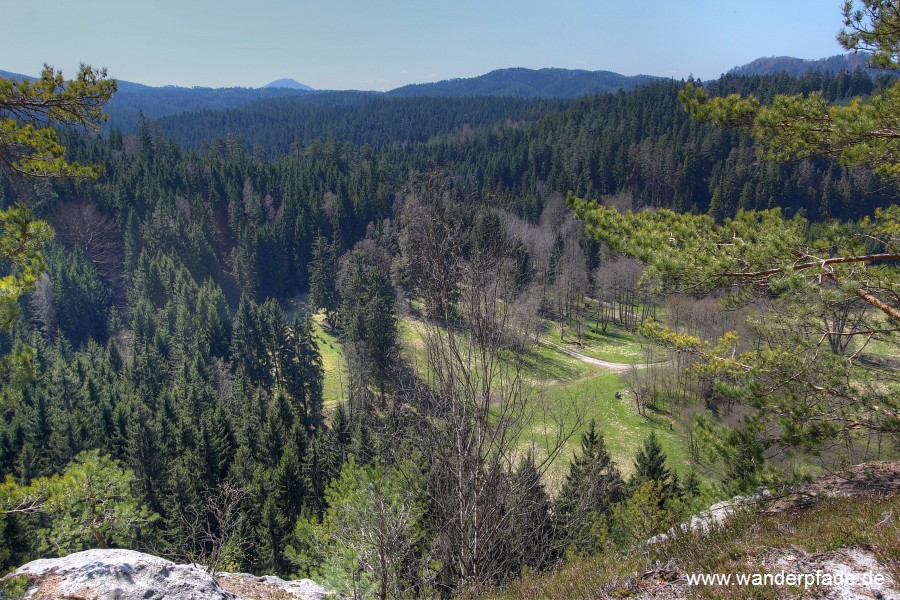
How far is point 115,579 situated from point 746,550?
8.19 meters

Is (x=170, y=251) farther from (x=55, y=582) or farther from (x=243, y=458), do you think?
(x=55, y=582)

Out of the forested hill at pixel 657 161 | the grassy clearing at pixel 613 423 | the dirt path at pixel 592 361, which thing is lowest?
the grassy clearing at pixel 613 423

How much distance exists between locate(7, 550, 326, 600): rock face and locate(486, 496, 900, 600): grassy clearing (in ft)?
14.8

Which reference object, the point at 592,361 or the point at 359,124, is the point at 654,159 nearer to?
the point at 592,361

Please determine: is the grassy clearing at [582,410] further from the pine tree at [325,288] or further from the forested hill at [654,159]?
the forested hill at [654,159]

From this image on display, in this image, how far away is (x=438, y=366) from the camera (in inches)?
392

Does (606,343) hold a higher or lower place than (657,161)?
lower

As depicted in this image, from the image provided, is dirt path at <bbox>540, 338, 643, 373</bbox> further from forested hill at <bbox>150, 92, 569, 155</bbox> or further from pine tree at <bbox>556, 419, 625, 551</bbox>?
forested hill at <bbox>150, 92, 569, 155</bbox>

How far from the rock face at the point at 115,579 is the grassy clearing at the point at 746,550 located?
4523mm

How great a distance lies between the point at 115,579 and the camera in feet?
22.6

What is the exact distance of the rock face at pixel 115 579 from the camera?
21.9 feet

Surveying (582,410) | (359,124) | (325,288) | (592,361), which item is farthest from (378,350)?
(359,124)

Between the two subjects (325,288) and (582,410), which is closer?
(582,410)

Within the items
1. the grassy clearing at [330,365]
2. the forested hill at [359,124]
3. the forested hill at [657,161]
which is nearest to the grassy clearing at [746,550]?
the grassy clearing at [330,365]
